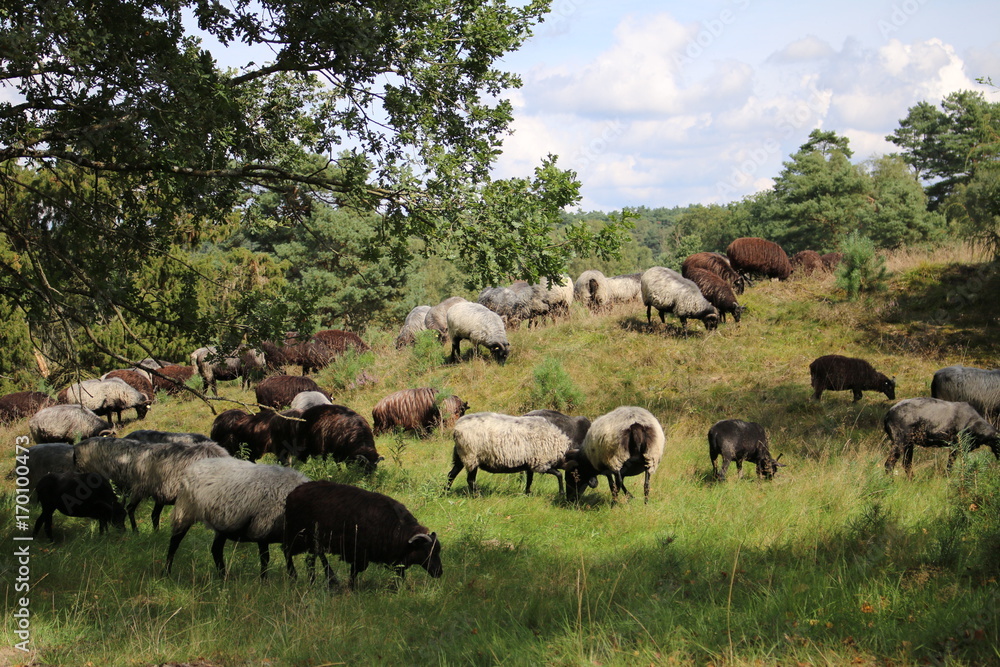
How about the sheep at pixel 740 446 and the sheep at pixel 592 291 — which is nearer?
the sheep at pixel 740 446

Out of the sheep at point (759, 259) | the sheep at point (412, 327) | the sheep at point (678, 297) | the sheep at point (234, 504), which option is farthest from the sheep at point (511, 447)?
the sheep at point (759, 259)

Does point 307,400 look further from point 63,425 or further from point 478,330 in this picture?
point 63,425

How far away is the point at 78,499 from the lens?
28.0 ft

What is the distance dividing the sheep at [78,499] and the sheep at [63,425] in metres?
5.97

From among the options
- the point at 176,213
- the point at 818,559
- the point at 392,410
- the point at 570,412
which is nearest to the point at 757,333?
the point at 570,412

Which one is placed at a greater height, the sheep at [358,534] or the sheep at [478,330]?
the sheep at [478,330]

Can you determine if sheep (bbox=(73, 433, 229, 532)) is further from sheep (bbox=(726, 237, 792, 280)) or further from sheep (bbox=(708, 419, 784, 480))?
sheep (bbox=(726, 237, 792, 280))

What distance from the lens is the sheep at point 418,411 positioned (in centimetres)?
1377

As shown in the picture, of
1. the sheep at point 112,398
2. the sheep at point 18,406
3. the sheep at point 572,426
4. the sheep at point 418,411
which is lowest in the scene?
the sheep at point 18,406

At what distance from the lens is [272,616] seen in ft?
17.8

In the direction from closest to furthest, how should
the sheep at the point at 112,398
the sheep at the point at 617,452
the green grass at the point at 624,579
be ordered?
the green grass at the point at 624,579, the sheep at the point at 617,452, the sheep at the point at 112,398

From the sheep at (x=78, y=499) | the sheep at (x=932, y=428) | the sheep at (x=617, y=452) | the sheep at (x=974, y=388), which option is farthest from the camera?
the sheep at (x=974, y=388)

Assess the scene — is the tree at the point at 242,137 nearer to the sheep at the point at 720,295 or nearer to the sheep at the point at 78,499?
the sheep at the point at 78,499

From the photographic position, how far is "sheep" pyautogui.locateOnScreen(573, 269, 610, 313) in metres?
22.8
